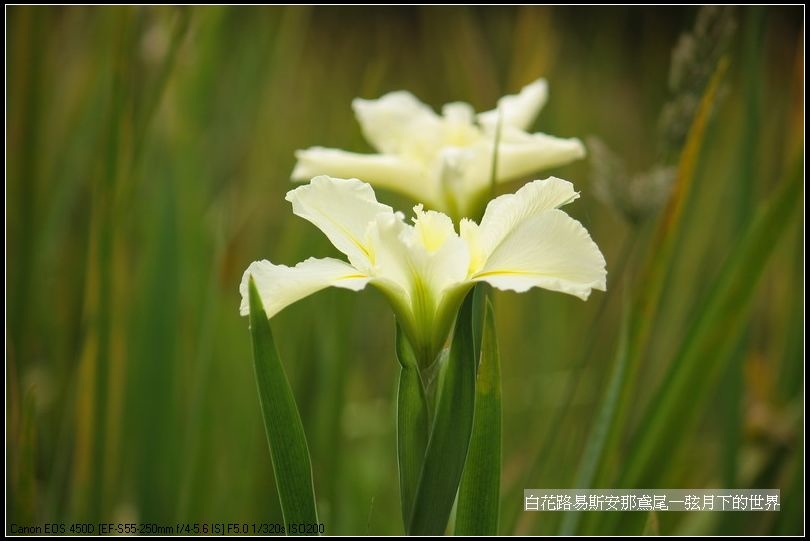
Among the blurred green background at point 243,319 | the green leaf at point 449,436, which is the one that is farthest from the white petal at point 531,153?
the green leaf at point 449,436

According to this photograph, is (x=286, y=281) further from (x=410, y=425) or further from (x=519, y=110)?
(x=519, y=110)

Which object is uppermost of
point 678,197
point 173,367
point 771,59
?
point 771,59

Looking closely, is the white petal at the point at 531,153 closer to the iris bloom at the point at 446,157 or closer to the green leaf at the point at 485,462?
the iris bloom at the point at 446,157

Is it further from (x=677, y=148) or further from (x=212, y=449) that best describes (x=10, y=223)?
(x=677, y=148)

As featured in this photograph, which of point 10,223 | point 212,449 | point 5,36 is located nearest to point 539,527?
point 212,449

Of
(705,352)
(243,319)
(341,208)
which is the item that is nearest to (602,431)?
(705,352)
